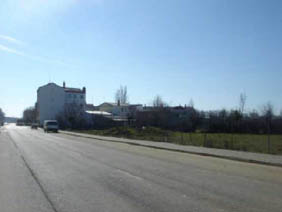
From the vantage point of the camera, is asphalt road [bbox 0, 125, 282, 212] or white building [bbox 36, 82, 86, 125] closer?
asphalt road [bbox 0, 125, 282, 212]

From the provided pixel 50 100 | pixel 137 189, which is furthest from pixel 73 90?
pixel 137 189

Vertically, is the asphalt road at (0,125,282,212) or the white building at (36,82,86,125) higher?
the white building at (36,82,86,125)

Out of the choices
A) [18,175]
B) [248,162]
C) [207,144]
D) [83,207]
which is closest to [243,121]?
[207,144]

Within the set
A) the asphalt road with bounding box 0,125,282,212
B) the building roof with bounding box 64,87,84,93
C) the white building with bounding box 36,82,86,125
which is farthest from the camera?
the building roof with bounding box 64,87,84,93

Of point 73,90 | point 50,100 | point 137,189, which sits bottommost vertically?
point 137,189

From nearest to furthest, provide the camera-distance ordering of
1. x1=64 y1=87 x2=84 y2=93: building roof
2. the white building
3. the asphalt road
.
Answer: the asphalt road < the white building < x1=64 y1=87 x2=84 y2=93: building roof

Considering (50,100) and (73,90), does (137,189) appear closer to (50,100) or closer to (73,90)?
(50,100)

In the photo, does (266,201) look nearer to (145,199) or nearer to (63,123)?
(145,199)

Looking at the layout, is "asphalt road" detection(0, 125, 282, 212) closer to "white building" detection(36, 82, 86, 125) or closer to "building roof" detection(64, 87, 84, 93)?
"white building" detection(36, 82, 86, 125)

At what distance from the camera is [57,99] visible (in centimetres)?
13950

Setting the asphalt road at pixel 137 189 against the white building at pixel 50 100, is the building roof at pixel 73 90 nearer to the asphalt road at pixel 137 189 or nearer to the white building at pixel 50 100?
the white building at pixel 50 100

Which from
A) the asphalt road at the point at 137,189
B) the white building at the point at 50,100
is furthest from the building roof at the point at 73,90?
the asphalt road at the point at 137,189

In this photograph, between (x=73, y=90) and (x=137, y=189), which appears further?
(x=73, y=90)

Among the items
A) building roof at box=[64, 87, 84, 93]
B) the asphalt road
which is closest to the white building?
building roof at box=[64, 87, 84, 93]
